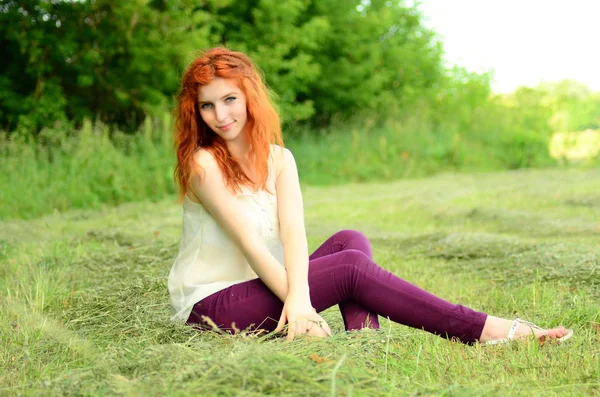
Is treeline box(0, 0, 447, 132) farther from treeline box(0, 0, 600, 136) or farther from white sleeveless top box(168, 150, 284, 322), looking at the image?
white sleeveless top box(168, 150, 284, 322)

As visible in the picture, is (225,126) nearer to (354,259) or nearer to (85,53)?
(354,259)

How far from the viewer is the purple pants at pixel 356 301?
9.05ft

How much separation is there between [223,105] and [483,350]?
1.46 m

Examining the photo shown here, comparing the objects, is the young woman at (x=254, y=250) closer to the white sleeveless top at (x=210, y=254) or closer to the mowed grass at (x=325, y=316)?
the white sleeveless top at (x=210, y=254)

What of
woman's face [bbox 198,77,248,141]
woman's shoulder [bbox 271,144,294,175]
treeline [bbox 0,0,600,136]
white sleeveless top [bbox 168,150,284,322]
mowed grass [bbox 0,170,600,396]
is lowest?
mowed grass [bbox 0,170,600,396]

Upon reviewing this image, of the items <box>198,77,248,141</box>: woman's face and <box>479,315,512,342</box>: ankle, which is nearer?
<box>479,315,512,342</box>: ankle

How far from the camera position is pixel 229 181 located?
114 inches

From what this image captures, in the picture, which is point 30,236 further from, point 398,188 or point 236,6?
point 236,6

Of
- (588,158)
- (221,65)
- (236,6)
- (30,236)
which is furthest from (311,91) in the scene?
(221,65)

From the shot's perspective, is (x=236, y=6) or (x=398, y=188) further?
(x=236, y=6)

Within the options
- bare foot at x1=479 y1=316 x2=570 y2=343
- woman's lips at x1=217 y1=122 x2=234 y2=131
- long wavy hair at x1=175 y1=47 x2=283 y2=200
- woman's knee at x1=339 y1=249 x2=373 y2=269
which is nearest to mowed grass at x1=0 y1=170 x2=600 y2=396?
bare foot at x1=479 y1=316 x2=570 y2=343

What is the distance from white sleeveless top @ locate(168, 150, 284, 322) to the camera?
289 centimetres

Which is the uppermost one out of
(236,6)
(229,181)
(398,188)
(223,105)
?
(236,6)

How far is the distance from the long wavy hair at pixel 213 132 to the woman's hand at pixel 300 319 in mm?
571
